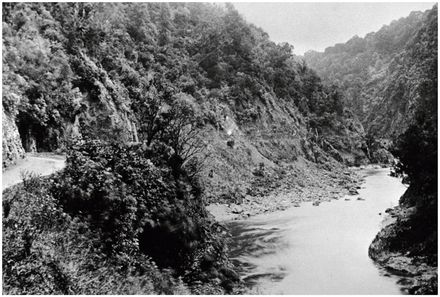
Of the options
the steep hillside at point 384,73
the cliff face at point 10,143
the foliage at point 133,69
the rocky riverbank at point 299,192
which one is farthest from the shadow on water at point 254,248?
the steep hillside at point 384,73

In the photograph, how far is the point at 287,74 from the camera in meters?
79.1

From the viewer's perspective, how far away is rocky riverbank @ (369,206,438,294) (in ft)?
58.8

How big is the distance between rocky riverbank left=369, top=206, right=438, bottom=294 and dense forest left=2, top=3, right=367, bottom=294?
861cm

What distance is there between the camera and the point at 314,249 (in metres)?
26.9

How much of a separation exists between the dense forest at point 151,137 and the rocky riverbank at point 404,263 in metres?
1.97

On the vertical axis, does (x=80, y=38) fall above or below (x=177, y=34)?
below

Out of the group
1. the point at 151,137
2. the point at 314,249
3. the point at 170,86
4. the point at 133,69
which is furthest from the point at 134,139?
the point at 170,86

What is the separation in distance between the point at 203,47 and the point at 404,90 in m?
68.0

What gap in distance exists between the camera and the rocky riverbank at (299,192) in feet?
127

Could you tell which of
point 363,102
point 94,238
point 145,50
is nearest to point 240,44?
point 145,50

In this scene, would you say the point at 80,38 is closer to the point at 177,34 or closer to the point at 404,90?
the point at 177,34

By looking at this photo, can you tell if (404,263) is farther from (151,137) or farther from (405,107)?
(405,107)

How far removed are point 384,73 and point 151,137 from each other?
153357 millimetres

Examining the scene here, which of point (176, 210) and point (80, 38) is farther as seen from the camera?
point (80, 38)
